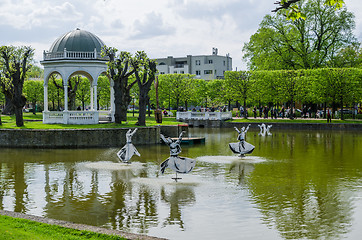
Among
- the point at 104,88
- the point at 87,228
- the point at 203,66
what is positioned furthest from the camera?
the point at 203,66

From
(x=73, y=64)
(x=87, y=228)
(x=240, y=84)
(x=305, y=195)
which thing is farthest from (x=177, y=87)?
(x=87, y=228)

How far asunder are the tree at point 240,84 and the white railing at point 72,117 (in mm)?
28990

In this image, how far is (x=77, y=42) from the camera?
137 ft

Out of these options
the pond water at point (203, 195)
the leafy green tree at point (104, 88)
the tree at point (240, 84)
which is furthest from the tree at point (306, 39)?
the pond water at point (203, 195)

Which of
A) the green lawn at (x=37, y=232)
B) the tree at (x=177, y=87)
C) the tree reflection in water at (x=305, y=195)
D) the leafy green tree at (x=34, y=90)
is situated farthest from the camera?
the tree at (x=177, y=87)

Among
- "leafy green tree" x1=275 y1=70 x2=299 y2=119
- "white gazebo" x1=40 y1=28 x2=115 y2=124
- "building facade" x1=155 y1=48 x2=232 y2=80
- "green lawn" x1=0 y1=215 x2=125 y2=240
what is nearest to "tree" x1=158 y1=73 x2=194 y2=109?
"leafy green tree" x1=275 y1=70 x2=299 y2=119

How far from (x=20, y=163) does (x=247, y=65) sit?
5935cm

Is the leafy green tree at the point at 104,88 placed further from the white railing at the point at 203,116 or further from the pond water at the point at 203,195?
the pond water at the point at 203,195

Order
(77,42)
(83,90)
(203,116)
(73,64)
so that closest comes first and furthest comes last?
(73,64)
(77,42)
(203,116)
(83,90)

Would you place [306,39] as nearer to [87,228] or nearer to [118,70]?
[118,70]

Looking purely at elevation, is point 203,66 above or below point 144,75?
above

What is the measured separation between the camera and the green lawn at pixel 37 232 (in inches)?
368

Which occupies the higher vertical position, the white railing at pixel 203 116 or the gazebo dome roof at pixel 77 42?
the gazebo dome roof at pixel 77 42

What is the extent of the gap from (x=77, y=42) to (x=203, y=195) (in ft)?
97.2
